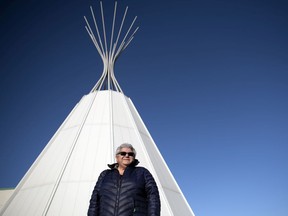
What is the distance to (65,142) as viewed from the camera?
9.70m

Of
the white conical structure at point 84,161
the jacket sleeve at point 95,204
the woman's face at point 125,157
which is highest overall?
the white conical structure at point 84,161

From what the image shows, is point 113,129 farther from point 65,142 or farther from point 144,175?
point 144,175

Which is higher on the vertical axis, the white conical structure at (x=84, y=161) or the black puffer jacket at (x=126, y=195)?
the white conical structure at (x=84, y=161)

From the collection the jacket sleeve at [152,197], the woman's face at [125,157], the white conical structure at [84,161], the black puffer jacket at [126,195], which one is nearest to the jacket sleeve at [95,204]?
the black puffer jacket at [126,195]

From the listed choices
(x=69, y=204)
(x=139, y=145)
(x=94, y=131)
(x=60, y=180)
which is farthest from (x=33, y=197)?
(x=139, y=145)

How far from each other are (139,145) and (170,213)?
9.64 feet

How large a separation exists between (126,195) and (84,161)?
6.22 meters

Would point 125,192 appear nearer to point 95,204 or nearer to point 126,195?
point 126,195

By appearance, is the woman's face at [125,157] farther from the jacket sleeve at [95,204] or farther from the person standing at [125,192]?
the jacket sleeve at [95,204]

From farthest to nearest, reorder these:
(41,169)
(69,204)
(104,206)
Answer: (41,169) < (69,204) < (104,206)

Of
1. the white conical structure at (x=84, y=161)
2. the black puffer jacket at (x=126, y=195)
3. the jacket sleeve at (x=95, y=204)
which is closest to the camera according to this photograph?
the black puffer jacket at (x=126, y=195)

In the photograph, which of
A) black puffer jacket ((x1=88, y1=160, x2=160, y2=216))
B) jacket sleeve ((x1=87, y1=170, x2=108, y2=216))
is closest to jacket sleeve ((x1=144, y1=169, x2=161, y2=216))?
black puffer jacket ((x1=88, y1=160, x2=160, y2=216))

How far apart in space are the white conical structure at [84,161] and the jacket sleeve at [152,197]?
16.1 feet

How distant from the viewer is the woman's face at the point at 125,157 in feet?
9.29
